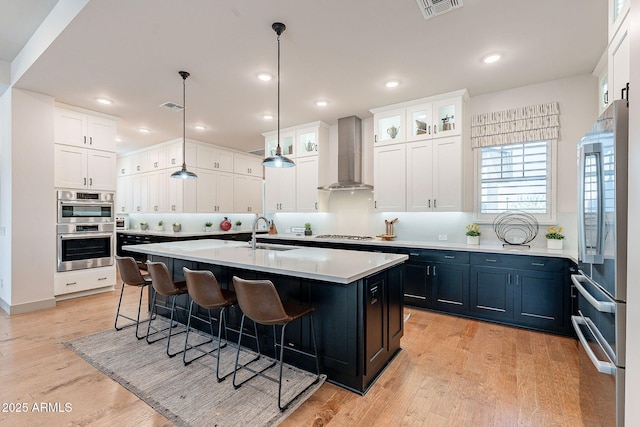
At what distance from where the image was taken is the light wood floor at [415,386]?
6.41ft

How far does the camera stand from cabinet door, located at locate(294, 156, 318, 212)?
5.37 meters

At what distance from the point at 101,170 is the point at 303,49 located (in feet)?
13.1

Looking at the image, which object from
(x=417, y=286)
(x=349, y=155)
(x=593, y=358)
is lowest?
(x=417, y=286)

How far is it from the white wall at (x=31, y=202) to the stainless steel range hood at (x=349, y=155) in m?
4.13

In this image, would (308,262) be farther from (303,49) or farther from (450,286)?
(450,286)

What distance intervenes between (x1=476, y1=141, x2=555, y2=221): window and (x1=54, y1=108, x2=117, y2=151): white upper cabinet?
5.81 meters

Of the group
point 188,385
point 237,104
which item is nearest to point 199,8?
point 237,104

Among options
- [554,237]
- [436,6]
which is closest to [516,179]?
[554,237]

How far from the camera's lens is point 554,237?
11.5 ft

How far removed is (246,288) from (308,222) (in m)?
3.83

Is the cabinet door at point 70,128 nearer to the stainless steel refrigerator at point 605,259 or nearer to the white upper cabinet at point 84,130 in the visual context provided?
the white upper cabinet at point 84,130

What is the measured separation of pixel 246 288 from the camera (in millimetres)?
Answer: 2107

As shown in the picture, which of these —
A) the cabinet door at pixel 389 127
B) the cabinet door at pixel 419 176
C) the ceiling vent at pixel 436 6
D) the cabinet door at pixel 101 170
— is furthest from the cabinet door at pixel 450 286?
the cabinet door at pixel 101 170

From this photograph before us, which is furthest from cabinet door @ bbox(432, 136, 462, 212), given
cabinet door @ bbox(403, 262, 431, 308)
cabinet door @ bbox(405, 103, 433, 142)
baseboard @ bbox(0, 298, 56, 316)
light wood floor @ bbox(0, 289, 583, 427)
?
baseboard @ bbox(0, 298, 56, 316)
